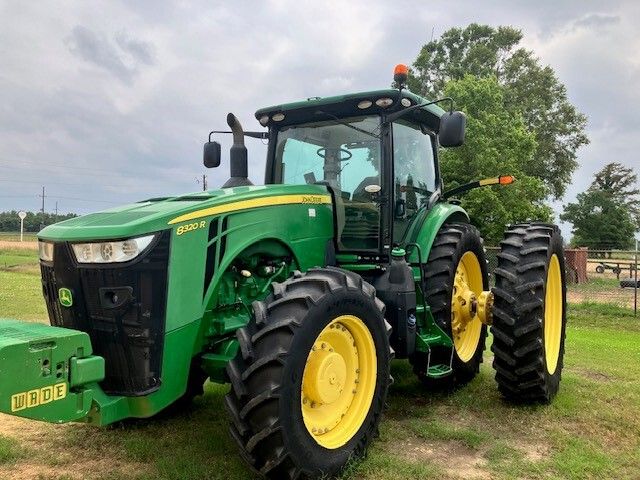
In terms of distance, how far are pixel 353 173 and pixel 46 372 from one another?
294cm

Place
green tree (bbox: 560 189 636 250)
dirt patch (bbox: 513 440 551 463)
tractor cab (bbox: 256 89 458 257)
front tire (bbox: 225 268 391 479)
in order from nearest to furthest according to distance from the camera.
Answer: front tire (bbox: 225 268 391 479)
dirt patch (bbox: 513 440 551 463)
tractor cab (bbox: 256 89 458 257)
green tree (bbox: 560 189 636 250)

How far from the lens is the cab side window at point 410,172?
197 inches

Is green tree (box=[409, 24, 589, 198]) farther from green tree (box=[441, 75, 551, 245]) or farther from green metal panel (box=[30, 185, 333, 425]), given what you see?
green metal panel (box=[30, 185, 333, 425])

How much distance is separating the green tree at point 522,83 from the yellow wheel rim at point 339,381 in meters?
29.4

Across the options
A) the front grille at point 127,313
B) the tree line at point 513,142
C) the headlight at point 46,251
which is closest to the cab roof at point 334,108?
the front grille at point 127,313

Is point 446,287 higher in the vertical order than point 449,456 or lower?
higher

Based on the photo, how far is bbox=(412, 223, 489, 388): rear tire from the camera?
509 cm

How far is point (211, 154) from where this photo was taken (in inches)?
218

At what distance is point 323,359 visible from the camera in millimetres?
3449

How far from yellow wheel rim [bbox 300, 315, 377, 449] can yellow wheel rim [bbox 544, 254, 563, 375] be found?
8.61 ft

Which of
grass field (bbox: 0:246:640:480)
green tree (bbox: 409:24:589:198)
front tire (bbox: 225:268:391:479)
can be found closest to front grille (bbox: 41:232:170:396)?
front tire (bbox: 225:268:391:479)

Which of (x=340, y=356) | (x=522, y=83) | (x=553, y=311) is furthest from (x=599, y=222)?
(x=340, y=356)

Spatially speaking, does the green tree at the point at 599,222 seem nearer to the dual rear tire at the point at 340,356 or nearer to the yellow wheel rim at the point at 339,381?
the dual rear tire at the point at 340,356

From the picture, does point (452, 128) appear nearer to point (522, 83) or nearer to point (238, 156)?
point (238, 156)
